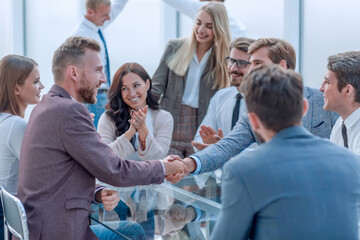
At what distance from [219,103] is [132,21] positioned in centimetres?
380

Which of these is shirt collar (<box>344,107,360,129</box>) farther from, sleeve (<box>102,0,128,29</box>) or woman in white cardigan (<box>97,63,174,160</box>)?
sleeve (<box>102,0,128,29</box>)

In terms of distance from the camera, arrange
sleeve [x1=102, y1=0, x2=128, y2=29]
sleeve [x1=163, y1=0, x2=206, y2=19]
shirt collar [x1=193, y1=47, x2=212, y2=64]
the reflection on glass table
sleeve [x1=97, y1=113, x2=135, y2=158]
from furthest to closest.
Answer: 1. sleeve [x1=102, y1=0, x2=128, y2=29]
2. sleeve [x1=163, y1=0, x2=206, y2=19]
3. shirt collar [x1=193, y1=47, x2=212, y2=64]
4. sleeve [x1=97, y1=113, x2=135, y2=158]
5. the reflection on glass table

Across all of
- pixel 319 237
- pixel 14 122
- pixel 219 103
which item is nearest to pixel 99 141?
pixel 14 122

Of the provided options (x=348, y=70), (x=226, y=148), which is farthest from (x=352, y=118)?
(x=226, y=148)

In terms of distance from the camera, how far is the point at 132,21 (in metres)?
7.00

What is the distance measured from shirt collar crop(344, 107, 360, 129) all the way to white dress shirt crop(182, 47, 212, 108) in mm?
1541

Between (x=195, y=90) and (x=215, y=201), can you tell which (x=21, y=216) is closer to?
(x=215, y=201)

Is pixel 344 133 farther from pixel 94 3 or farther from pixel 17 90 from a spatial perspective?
pixel 94 3

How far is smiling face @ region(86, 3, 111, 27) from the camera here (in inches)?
176

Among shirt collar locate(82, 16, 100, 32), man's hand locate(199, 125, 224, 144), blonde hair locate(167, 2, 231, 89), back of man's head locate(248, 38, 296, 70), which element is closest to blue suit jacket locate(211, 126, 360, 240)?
back of man's head locate(248, 38, 296, 70)

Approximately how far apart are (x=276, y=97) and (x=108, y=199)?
3.87 ft

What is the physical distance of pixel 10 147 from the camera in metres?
2.55

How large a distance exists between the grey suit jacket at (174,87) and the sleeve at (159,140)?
40 cm

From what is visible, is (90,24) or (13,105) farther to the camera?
(90,24)
